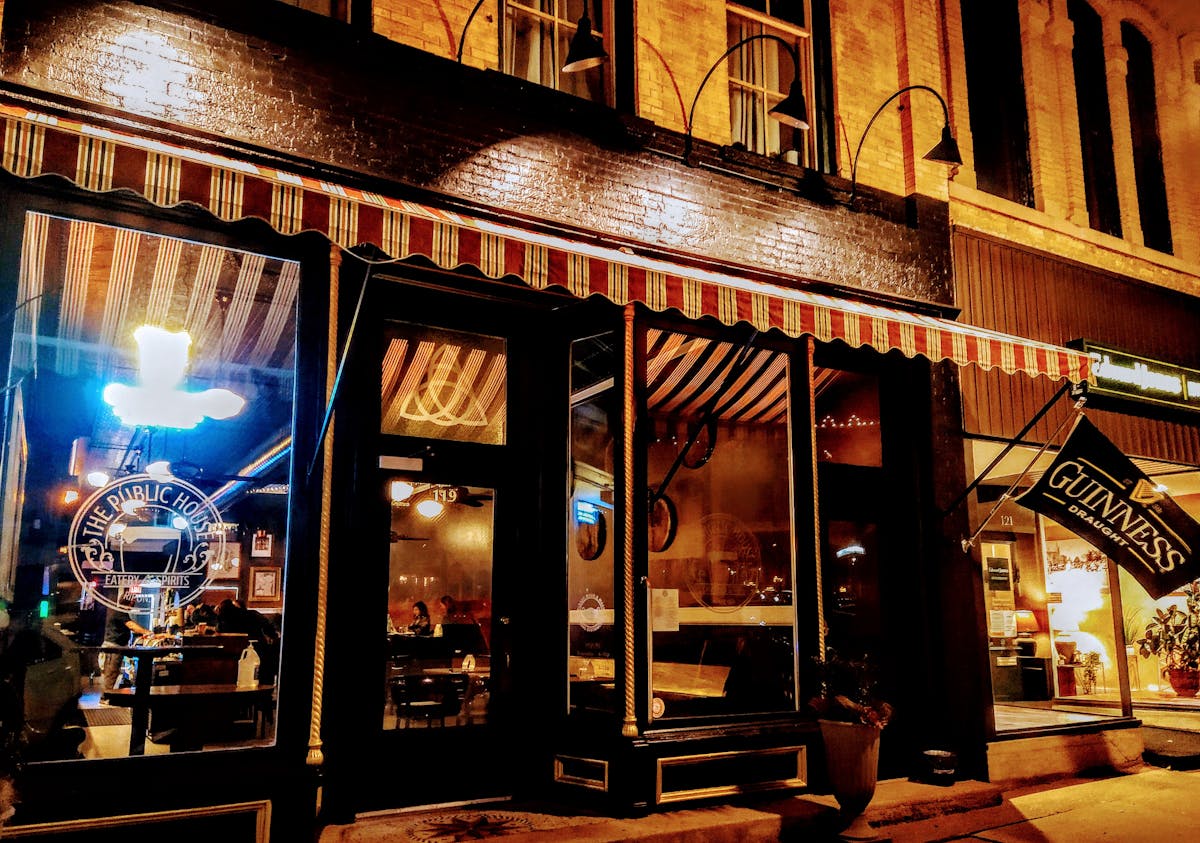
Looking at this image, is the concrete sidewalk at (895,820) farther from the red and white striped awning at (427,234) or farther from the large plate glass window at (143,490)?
the red and white striped awning at (427,234)

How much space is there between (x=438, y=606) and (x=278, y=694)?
155 cm

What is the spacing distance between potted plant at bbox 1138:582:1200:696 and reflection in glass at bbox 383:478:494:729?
40.2 ft

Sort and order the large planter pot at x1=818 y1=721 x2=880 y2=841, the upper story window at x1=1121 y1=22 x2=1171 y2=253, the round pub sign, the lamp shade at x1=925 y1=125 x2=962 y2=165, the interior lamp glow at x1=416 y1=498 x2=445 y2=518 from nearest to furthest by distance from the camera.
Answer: the round pub sign → the large planter pot at x1=818 y1=721 x2=880 y2=841 → the interior lamp glow at x1=416 y1=498 x2=445 y2=518 → the lamp shade at x1=925 y1=125 x2=962 y2=165 → the upper story window at x1=1121 y1=22 x2=1171 y2=253

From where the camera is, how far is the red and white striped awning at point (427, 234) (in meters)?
4.76

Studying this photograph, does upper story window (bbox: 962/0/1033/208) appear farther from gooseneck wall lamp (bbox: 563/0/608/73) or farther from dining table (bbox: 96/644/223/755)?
dining table (bbox: 96/644/223/755)

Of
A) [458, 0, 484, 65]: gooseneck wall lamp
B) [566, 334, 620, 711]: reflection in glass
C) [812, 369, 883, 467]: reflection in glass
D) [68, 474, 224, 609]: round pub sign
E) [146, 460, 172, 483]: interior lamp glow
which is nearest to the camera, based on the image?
[68, 474, 224, 609]: round pub sign

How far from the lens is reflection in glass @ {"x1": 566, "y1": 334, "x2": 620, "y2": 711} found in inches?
290

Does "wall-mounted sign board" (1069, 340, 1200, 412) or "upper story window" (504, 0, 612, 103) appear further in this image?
"wall-mounted sign board" (1069, 340, 1200, 412)

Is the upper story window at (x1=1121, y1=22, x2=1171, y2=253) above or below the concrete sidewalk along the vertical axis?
above

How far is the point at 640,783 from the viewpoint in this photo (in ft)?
22.6

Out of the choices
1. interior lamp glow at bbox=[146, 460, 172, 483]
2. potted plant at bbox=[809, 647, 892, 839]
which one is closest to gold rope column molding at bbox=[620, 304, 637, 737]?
potted plant at bbox=[809, 647, 892, 839]

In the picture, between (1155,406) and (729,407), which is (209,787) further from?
(1155,406)

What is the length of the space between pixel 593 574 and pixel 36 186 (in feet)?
15.2

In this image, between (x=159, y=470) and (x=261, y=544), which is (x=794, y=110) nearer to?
(x=261, y=544)
